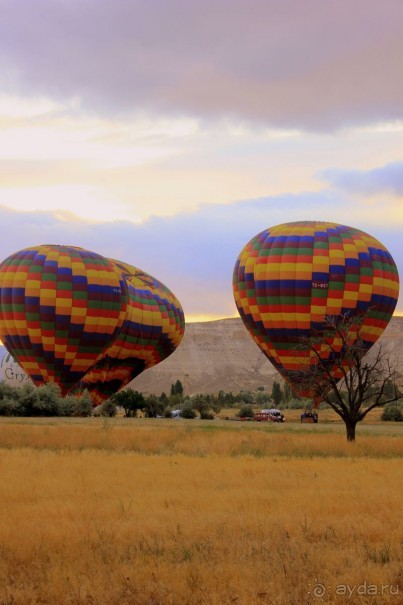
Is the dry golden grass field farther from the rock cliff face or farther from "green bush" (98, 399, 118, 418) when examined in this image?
the rock cliff face

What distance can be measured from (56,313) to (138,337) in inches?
592

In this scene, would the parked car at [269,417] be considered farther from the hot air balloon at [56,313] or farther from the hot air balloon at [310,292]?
the hot air balloon at [56,313]

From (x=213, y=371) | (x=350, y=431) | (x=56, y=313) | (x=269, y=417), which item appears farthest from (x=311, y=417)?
(x=213, y=371)

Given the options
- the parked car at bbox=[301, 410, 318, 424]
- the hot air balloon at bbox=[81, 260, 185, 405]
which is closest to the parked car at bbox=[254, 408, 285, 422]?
the parked car at bbox=[301, 410, 318, 424]

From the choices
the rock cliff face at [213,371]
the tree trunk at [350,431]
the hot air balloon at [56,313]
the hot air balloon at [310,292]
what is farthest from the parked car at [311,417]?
the rock cliff face at [213,371]

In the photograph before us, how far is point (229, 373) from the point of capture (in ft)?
609

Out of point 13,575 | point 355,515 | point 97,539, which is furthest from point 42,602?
point 355,515

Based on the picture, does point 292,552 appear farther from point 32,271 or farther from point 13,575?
point 32,271

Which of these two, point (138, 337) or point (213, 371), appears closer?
point (138, 337)

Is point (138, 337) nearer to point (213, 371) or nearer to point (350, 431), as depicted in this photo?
point (350, 431)

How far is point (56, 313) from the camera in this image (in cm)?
5022

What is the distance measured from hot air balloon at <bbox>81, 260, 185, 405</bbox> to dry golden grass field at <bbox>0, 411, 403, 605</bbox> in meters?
41.9

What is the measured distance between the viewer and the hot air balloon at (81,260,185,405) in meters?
63.8

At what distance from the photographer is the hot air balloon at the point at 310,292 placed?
5044 cm
